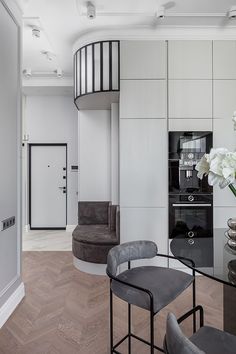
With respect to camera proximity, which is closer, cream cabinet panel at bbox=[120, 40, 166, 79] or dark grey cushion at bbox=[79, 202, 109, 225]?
cream cabinet panel at bbox=[120, 40, 166, 79]

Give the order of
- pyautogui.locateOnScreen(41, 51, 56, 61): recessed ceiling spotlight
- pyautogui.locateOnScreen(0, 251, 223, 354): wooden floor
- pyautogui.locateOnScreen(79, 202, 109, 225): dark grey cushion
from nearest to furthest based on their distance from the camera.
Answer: pyautogui.locateOnScreen(0, 251, 223, 354): wooden floor
pyautogui.locateOnScreen(41, 51, 56, 61): recessed ceiling spotlight
pyautogui.locateOnScreen(79, 202, 109, 225): dark grey cushion

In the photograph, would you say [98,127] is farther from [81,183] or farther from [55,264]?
[55,264]

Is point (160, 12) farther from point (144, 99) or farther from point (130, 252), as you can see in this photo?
point (130, 252)

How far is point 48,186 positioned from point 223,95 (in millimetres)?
4209

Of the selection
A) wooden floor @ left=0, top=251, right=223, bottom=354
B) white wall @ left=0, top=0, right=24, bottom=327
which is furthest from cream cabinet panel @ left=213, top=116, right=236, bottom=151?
white wall @ left=0, top=0, right=24, bottom=327

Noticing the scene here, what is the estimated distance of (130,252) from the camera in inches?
76.2

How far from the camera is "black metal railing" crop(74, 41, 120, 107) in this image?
3.48m

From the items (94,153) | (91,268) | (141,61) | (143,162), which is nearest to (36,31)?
(141,61)

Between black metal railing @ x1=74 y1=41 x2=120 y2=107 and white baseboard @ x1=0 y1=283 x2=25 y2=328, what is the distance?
266cm

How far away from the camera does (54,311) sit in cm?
264

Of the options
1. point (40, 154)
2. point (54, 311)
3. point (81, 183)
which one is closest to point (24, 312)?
point (54, 311)

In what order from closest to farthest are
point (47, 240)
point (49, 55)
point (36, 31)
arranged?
point (36, 31)
point (49, 55)
point (47, 240)

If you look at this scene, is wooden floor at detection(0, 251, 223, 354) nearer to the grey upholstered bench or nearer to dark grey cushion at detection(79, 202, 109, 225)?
the grey upholstered bench

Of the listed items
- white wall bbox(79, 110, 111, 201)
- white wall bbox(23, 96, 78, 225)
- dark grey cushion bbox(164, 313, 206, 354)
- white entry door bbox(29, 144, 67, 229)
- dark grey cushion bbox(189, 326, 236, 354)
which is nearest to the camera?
dark grey cushion bbox(164, 313, 206, 354)
